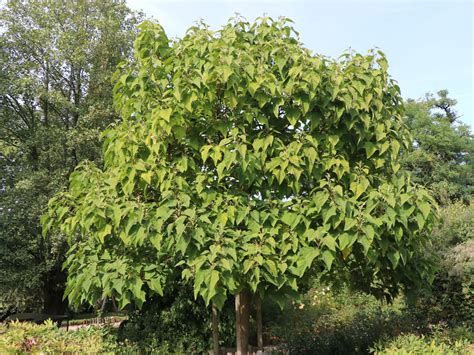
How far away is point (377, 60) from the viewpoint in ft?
19.9

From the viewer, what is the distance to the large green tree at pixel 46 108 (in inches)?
644

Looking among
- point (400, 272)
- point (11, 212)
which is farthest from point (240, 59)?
point (11, 212)

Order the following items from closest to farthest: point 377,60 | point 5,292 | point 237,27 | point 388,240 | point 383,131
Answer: point 388,240 → point 383,131 → point 377,60 → point 237,27 → point 5,292

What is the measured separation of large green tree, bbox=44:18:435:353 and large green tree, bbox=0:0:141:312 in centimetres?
1070

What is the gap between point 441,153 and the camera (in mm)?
37438

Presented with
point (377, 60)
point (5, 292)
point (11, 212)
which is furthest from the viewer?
point (5, 292)

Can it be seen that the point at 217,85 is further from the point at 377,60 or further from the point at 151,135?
the point at 377,60

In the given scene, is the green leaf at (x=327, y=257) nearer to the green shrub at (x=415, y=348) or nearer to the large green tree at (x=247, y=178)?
the large green tree at (x=247, y=178)

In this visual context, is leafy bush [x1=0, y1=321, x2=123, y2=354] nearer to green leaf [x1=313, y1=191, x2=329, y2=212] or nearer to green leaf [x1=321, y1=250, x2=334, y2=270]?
green leaf [x1=321, y1=250, x2=334, y2=270]

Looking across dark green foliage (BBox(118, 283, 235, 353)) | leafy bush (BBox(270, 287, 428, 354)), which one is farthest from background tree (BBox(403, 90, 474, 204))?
dark green foliage (BBox(118, 283, 235, 353))

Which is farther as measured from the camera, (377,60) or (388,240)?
(377,60)

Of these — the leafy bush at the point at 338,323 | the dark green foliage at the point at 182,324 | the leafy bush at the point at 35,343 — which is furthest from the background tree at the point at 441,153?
the leafy bush at the point at 35,343

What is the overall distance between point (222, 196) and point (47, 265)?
520 inches

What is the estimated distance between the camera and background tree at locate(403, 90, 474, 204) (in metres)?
35.1
